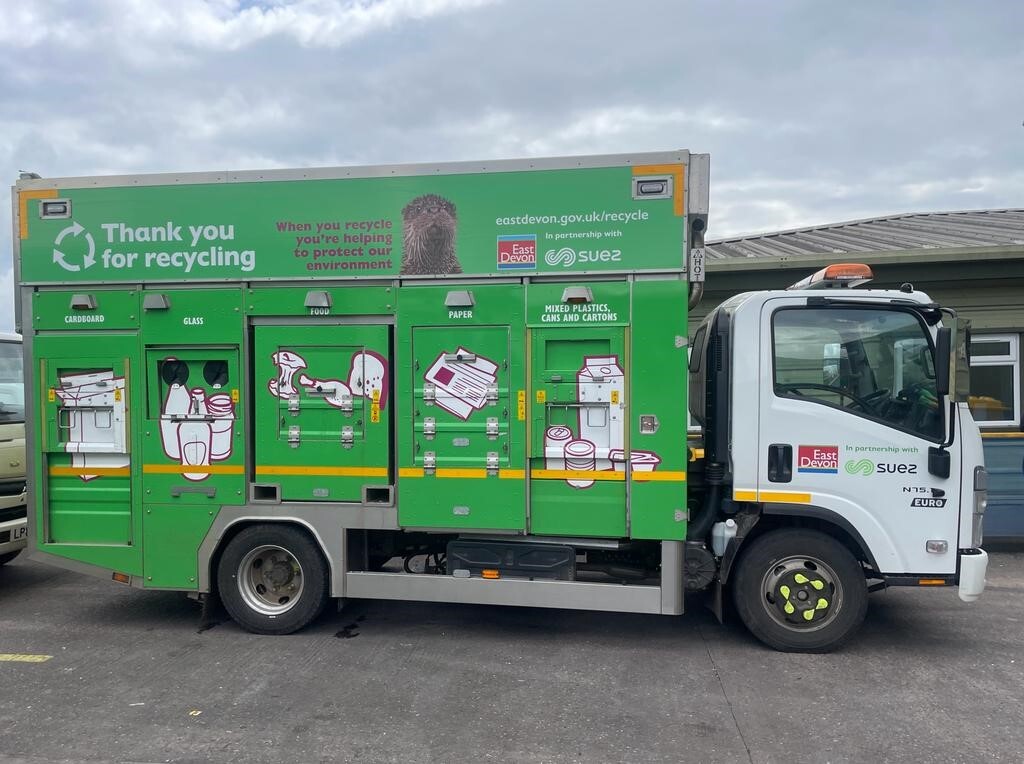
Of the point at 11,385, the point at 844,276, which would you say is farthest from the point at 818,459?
the point at 11,385

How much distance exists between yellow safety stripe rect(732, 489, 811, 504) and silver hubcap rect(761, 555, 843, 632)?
42cm

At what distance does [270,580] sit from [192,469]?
1.06 m

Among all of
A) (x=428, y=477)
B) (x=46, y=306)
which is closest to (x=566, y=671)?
(x=428, y=477)

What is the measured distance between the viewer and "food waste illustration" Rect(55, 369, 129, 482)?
18.5ft

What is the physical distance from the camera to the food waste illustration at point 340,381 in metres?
5.39

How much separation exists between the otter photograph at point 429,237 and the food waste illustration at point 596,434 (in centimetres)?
126

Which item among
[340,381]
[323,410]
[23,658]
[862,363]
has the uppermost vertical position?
[862,363]

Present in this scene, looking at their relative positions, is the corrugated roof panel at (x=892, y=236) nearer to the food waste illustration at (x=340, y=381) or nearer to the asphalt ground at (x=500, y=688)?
the asphalt ground at (x=500, y=688)

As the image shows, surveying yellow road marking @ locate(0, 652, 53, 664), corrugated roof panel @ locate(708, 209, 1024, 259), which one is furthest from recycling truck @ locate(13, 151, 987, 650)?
corrugated roof panel @ locate(708, 209, 1024, 259)

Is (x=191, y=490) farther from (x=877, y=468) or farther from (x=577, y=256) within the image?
(x=877, y=468)

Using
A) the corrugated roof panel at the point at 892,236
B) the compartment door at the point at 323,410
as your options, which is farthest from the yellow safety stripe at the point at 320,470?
the corrugated roof panel at the point at 892,236

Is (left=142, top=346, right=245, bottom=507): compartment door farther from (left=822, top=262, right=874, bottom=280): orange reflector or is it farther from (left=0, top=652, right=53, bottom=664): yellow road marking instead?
(left=822, top=262, right=874, bottom=280): orange reflector

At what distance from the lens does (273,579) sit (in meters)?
5.71

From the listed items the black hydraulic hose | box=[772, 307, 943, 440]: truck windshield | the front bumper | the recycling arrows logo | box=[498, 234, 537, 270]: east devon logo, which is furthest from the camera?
the recycling arrows logo
